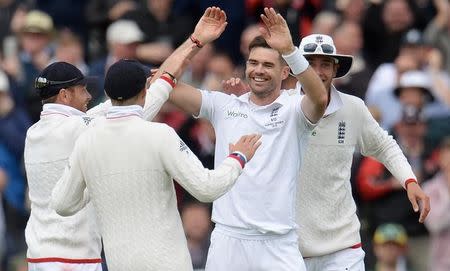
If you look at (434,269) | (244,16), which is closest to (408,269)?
(434,269)

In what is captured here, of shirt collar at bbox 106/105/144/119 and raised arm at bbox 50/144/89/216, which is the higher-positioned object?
shirt collar at bbox 106/105/144/119

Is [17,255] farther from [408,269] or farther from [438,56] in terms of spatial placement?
[438,56]

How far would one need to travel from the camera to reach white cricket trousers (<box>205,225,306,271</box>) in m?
11.3

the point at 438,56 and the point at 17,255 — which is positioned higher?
the point at 438,56

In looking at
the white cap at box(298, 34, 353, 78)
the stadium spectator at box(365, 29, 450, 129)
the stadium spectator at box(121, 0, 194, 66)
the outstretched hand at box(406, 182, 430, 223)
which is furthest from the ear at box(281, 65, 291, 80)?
the stadium spectator at box(121, 0, 194, 66)

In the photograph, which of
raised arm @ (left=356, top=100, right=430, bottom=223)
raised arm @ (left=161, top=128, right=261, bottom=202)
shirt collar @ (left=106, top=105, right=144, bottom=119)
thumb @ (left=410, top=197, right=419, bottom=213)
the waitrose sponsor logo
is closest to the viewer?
raised arm @ (left=161, top=128, right=261, bottom=202)

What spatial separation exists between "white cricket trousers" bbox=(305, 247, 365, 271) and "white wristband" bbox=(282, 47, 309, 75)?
1.80 meters

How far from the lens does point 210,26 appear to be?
11.5m

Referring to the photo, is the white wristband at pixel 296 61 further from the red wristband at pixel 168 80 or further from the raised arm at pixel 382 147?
the raised arm at pixel 382 147

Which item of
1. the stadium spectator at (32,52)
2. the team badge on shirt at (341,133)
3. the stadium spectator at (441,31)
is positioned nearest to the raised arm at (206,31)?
the team badge on shirt at (341,133)

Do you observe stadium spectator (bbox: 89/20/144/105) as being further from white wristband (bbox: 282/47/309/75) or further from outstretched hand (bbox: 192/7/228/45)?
white wristband (bbox: 282/47/309/75)

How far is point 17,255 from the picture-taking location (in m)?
16.5

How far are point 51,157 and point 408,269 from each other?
17.9 ft

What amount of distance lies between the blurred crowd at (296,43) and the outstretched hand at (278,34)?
4.98 meters
